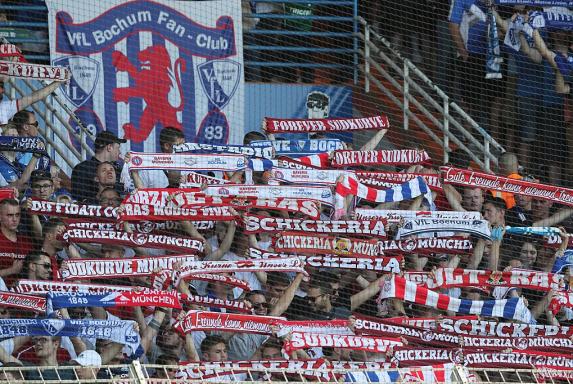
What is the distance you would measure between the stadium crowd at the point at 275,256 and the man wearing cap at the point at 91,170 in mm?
13

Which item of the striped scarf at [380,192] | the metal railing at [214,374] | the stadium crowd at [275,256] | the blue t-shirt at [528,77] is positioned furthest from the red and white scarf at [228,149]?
the blue t-shirt at [528,77]

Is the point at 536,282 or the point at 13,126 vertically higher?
the point at 13,126

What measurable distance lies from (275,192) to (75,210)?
1.50m

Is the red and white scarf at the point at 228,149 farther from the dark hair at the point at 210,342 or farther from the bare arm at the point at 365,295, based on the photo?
the dark hair at the point at 210,342

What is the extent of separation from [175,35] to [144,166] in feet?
8.13

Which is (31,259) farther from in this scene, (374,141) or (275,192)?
(374,141)

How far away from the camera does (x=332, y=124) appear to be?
49.1 feet

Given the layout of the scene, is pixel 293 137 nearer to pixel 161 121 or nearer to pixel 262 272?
pixel 161 121

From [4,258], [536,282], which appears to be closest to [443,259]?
[536,282]

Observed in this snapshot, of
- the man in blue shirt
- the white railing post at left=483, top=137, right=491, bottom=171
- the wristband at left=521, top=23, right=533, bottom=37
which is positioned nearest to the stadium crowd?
the white railing post at left=483, top=137, right=491, bottom=171

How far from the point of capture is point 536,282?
→ 1371 cm

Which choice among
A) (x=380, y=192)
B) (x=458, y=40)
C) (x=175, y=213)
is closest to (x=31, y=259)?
(x=175, y=213)

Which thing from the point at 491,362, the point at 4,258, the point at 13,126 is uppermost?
the point at 13,126

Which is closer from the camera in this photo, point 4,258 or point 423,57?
point 4,258
